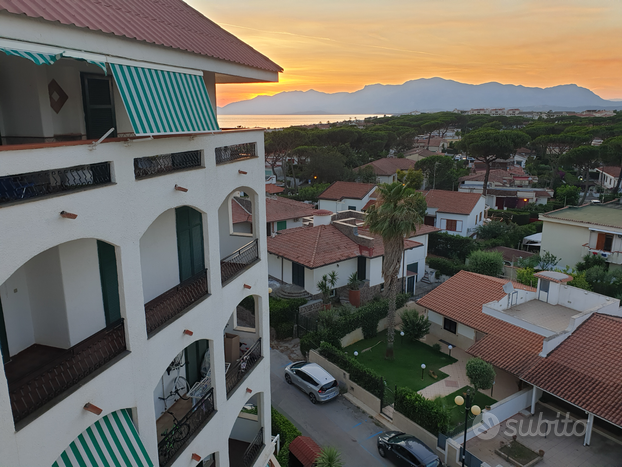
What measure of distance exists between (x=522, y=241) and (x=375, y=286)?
23857 millimetres

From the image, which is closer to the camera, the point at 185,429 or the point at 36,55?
the point at 36,55

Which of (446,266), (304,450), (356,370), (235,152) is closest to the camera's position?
(235,152)

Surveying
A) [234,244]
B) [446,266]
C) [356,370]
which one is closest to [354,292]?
[356,370]

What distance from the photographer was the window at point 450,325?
26.8 meters

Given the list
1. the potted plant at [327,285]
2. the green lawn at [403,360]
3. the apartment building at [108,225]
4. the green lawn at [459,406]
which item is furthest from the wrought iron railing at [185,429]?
the potted plant at [327,285]

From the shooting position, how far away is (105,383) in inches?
301

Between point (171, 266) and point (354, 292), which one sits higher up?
point (171, 266)

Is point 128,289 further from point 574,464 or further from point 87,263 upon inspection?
point 574,464

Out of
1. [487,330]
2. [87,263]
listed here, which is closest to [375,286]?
[487,330]

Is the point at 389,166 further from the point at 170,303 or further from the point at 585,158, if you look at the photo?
the point at 170,303

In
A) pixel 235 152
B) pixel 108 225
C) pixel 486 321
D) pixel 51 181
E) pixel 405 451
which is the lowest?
pixel 405 451

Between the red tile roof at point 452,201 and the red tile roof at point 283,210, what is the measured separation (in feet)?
48.5

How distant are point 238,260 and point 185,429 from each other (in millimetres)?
4804

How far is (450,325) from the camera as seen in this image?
2714 centimetres
